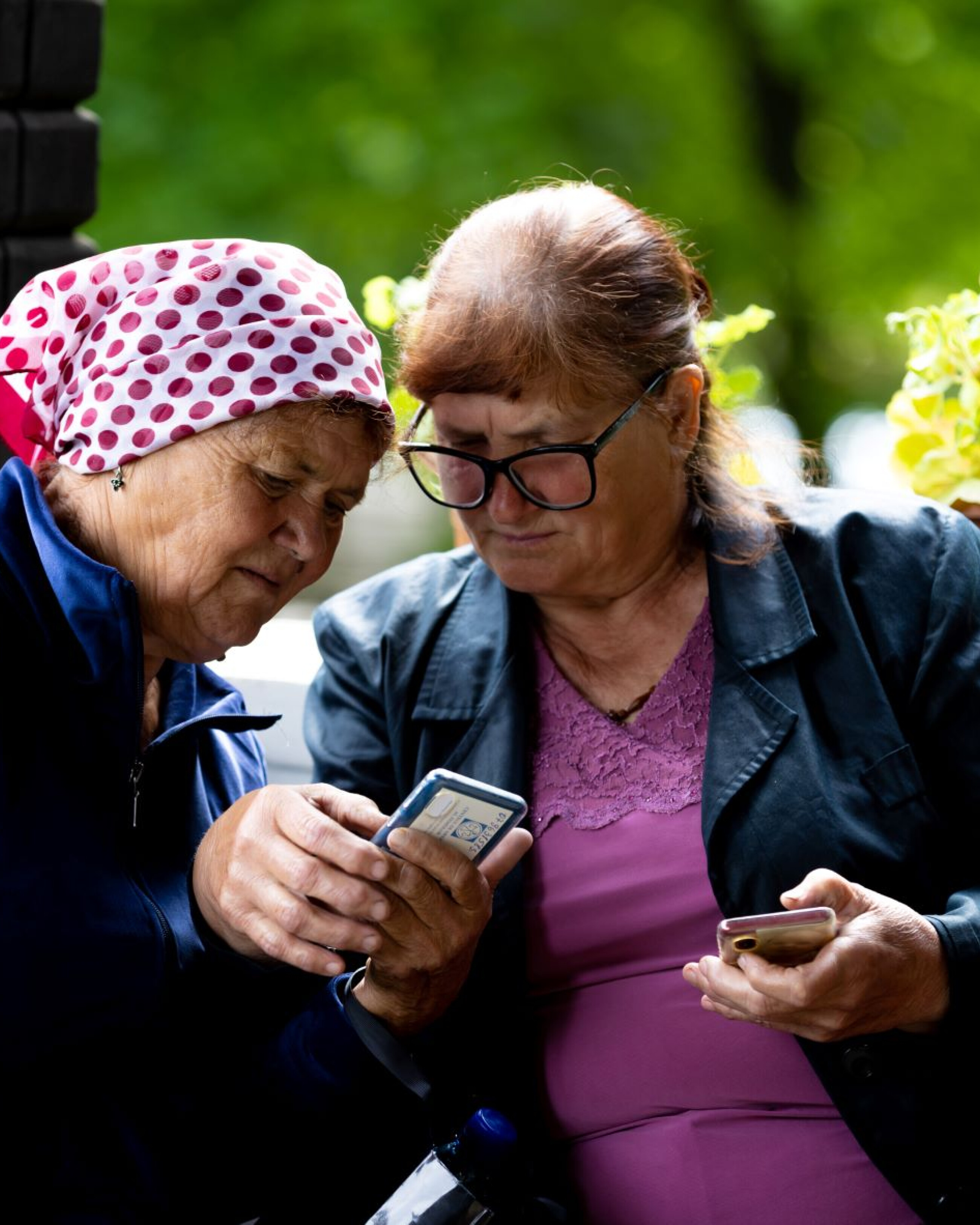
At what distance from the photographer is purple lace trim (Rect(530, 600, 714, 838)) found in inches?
91.3

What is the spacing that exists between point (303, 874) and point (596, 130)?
21.6ft

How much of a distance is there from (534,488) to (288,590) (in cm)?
41

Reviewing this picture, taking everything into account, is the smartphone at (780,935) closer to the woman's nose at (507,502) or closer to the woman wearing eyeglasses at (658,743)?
the woman wearing eyeglasses at (658,743)

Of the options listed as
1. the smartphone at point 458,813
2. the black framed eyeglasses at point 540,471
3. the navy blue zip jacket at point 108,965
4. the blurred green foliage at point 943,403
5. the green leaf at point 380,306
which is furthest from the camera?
the green leaf at point 380,306

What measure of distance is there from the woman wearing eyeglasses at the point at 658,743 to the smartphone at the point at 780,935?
154 mm

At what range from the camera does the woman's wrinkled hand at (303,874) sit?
188cm

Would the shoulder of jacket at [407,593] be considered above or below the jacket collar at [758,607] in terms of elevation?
below

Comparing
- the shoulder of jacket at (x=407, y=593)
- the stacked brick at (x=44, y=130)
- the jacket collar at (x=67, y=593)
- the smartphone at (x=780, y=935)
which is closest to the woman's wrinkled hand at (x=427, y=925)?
the smartphone at (x=780, y=935)

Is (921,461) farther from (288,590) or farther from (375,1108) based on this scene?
(375,1108)

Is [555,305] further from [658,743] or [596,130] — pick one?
[596,130]

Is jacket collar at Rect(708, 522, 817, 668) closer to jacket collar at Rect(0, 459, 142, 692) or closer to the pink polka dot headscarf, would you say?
the pink polka dot headscarf

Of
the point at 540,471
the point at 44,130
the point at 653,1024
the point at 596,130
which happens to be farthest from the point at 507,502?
the point at 596,130

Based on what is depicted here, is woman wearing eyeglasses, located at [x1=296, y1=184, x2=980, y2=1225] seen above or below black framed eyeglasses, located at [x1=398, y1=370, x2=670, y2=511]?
below

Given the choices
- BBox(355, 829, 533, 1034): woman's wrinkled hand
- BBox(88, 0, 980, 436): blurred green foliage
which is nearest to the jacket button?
BBox(355, 829, 533, 1034): woman's wrinkled hand
